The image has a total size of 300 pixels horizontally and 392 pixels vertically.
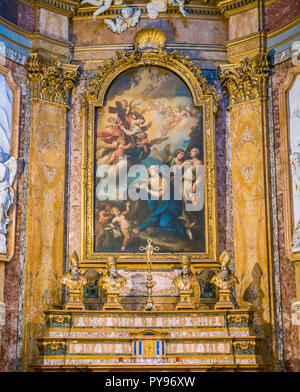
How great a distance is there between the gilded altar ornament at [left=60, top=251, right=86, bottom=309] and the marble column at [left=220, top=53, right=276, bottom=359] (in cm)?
337

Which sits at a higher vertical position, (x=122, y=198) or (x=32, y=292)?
(x=122, y=198)

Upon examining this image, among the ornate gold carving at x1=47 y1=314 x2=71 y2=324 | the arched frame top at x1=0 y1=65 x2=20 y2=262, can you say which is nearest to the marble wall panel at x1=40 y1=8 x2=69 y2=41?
the arched frame top at x1=0 y1=65 x2=20 y2=262

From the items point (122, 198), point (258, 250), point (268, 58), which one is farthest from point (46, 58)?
point (258, 250)

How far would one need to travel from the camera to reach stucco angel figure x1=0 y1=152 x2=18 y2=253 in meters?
15.2

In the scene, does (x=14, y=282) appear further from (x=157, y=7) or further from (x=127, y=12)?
(x=157, y=7)

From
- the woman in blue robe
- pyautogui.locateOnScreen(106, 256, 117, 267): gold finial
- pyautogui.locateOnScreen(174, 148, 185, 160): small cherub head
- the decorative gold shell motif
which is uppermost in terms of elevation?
the decorative gold shell motif

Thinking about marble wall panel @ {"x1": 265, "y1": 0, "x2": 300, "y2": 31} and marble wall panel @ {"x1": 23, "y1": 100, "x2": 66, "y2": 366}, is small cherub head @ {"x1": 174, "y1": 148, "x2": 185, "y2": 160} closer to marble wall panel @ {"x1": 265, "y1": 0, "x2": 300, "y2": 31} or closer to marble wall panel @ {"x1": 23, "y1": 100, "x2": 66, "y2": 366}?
marble wall panel @ {"x1": 23, "y1": 100, "x2": 66, "y2": 366}

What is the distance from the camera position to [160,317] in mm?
14578

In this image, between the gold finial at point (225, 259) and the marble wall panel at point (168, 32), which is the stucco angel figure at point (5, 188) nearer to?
the marble wall panel at point (168, 32)

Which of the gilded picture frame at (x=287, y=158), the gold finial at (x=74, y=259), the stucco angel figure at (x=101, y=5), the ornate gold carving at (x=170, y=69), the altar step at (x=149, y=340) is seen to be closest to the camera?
the altar step at (x=149, y=340)

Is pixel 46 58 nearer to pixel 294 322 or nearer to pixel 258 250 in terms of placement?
pixel 258 250

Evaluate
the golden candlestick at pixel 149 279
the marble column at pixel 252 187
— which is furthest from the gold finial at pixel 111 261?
the marble column at pixel 252 187

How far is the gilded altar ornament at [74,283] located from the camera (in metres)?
14.8

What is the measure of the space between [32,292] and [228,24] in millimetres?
7583
